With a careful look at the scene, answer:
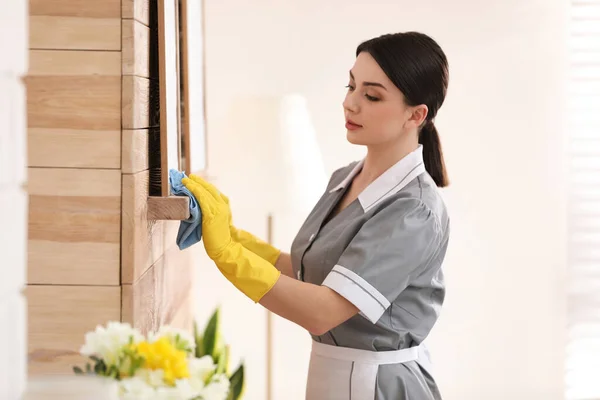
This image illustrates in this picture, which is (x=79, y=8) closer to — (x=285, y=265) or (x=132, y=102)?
(x=132, y=102)

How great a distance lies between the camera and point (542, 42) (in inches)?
128

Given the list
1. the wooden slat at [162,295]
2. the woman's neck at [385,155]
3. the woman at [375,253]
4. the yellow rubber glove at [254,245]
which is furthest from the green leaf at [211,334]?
the woman's neck at [385,155]

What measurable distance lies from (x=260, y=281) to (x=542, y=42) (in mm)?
2193

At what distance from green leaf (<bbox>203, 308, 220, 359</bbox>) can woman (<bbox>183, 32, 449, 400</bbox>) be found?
306 millimetres

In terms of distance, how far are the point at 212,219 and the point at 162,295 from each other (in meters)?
0.35

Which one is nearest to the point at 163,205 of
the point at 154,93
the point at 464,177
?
the point at 154,93

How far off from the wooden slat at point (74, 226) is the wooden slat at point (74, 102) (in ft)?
0.28

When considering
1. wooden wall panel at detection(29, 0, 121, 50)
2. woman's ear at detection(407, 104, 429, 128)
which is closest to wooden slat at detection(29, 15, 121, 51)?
wooden wall panel at detection(29, 0, 121, 50)

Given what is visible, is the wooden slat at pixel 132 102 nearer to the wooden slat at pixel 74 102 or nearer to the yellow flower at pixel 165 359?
the wooden slat at pixel 74 102

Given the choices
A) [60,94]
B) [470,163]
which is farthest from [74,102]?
[470,163]

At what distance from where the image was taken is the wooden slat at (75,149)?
136cm

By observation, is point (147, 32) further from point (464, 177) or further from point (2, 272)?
point (464, 177)

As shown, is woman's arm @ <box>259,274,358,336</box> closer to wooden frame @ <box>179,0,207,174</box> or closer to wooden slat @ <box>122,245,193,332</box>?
wooden slat @ <box>122,245,193,332</box>

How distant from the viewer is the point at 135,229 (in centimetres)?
140
